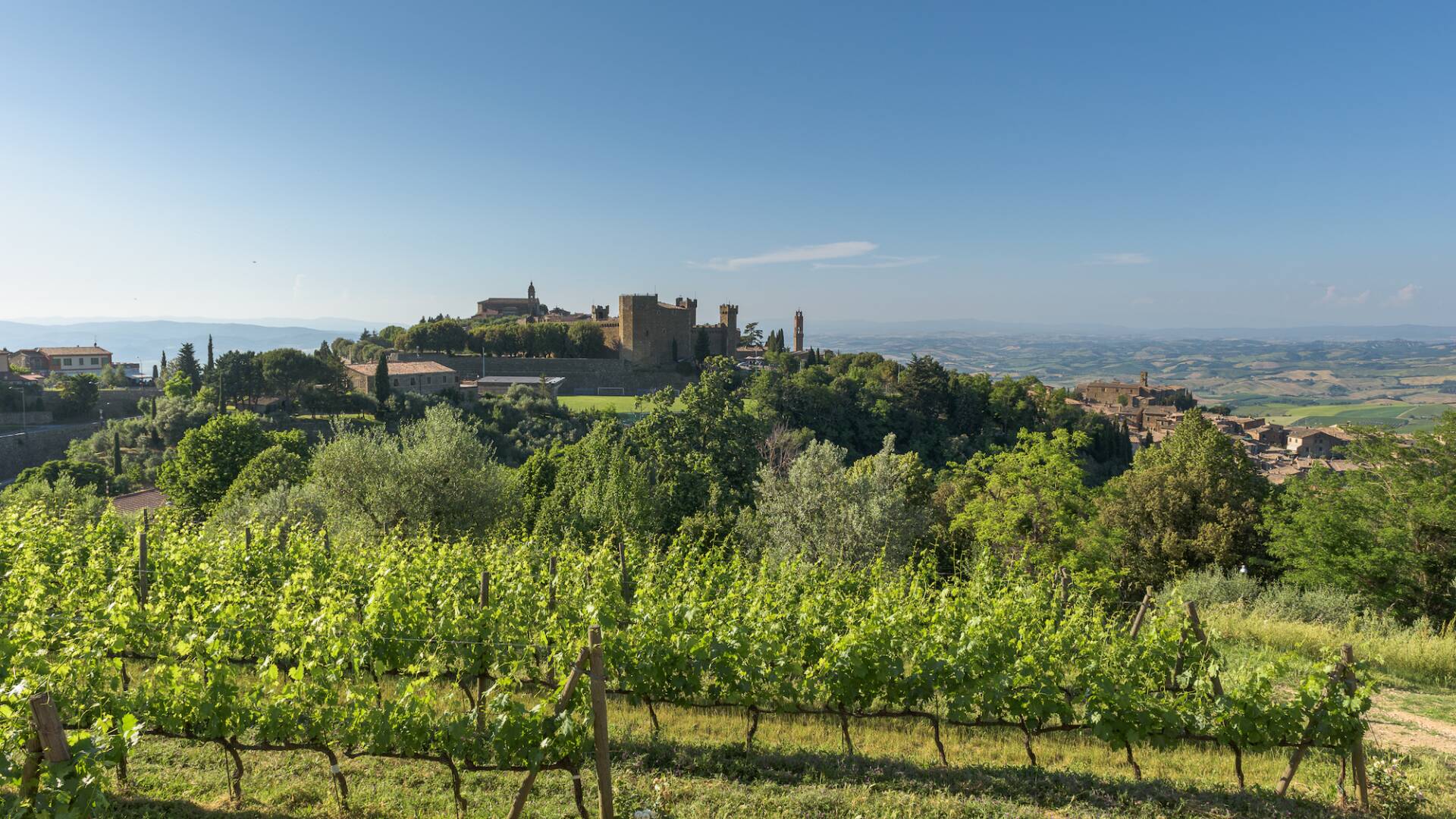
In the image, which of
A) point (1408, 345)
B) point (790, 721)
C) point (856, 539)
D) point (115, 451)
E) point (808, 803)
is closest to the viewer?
point (808, 803)

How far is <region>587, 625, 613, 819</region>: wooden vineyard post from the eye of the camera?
4047 millimetres

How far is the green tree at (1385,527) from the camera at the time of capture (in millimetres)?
11586

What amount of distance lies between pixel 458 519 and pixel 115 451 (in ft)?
103

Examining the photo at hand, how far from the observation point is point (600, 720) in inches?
159

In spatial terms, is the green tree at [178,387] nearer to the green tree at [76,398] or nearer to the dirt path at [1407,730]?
the green tree at [76,398]

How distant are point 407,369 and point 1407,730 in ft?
183

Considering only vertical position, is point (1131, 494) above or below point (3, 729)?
below

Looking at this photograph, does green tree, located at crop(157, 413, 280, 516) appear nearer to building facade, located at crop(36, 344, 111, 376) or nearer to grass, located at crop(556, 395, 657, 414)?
grass, located at crop(556, 395, 657, 414)

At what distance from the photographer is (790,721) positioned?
20.9 ft

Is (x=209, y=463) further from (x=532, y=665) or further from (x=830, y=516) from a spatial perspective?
(x=532, y=665)

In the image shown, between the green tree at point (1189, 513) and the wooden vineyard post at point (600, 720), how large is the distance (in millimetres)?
14076

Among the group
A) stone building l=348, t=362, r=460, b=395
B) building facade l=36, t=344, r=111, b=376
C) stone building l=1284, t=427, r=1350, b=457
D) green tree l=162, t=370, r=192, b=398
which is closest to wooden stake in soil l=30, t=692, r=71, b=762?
stone building l=348, t=362, r=460, b=395

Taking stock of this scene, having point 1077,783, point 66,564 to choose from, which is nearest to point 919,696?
point 1077,783

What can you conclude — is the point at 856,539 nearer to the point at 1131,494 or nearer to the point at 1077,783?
the point at 1131,494
